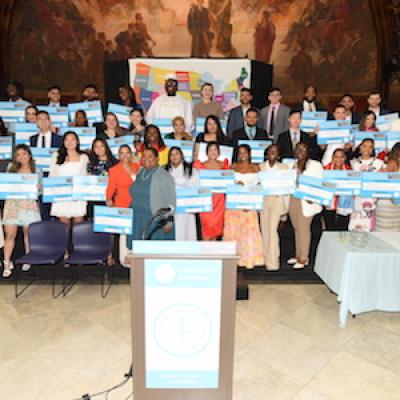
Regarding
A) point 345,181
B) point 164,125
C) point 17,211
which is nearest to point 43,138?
point 17,211

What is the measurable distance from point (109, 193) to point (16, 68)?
10.6 meters

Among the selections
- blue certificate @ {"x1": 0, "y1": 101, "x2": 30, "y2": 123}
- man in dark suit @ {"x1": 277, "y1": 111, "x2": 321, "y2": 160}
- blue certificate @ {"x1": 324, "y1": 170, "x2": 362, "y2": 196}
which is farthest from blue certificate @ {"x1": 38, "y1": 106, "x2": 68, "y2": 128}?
blue certificate @ {"x1": 324, "y1": 170, "x2": 362, "y2": 196}

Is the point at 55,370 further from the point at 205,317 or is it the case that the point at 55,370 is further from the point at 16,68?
the point at 16,68

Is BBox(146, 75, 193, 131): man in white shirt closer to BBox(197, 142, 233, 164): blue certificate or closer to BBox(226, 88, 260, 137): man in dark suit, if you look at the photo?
BBox(226, 88, 260, 137): man in dark suit

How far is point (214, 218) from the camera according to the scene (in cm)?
572

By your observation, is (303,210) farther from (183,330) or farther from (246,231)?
(183,330)

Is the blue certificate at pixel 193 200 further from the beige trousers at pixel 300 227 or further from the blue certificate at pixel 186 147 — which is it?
the beige trousers at pixel 300 227

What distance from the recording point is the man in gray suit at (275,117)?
7.21 metres

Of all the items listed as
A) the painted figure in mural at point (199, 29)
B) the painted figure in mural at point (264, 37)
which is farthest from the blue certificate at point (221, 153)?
the painted figure in mural at point (264, 37)

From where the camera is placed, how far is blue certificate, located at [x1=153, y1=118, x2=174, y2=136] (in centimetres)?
697

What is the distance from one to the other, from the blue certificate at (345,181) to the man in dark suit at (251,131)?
5.38 feet

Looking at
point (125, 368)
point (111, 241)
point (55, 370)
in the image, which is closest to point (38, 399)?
point (55, 370)

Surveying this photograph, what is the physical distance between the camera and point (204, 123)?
22.5ft

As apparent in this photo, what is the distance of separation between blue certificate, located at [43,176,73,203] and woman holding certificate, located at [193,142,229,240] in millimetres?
1719
